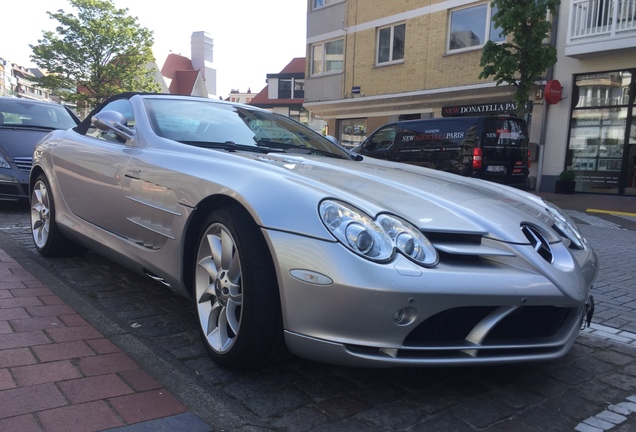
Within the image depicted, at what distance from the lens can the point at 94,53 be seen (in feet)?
112

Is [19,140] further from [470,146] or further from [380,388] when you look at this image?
[470,146]

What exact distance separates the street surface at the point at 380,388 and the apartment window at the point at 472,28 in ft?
49.9

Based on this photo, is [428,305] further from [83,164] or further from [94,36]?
[94,36]

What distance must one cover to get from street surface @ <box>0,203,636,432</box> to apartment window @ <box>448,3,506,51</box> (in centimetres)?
1520

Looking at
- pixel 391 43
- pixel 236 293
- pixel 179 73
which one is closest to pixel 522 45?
pixel 391 43

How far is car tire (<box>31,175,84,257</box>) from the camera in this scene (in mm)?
4367

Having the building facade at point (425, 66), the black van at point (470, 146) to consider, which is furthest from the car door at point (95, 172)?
the building facade at point (425, 66)

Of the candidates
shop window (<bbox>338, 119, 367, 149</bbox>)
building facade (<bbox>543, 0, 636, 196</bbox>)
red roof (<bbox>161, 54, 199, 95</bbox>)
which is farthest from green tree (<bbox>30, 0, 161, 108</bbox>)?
building facade (<bbox>543, 0, 636, 196</bbox>)

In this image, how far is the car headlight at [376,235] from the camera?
81.0 inches

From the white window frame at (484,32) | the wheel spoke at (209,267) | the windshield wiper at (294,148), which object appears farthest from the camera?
the white window frame at (484,32)

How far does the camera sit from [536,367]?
272 centimetres

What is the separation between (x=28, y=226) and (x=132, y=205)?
144 inches

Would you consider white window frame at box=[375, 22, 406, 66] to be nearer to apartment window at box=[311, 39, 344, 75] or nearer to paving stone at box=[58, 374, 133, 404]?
apartment window at box=[311, 39, 344, 75]

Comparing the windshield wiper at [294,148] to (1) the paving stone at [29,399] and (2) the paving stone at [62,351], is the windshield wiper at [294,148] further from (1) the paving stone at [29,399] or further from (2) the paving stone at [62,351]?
(1) the paving stone at [29,399]
